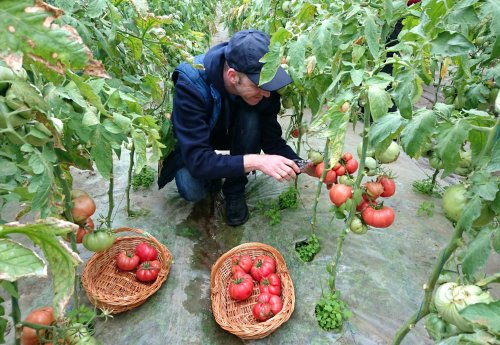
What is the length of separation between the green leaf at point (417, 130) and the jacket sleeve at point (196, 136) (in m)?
1.12

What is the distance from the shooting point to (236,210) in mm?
2303

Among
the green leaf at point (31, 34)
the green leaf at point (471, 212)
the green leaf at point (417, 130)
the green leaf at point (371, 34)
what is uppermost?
the green leaf at point (31, 34)

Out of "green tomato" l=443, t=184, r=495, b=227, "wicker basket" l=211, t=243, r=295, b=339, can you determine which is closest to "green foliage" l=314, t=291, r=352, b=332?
"wicker basket" l=211, t=243, r=295, b=339

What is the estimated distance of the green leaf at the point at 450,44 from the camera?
2.78 ft

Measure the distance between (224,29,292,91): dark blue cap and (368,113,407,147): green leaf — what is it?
0.83 meters

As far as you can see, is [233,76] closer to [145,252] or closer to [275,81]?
[275,81]

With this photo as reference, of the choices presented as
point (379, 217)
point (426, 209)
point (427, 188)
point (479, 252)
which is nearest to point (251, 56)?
point (379, 217)

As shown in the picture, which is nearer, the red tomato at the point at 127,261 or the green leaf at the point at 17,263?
the green leaf at the point at 17,263

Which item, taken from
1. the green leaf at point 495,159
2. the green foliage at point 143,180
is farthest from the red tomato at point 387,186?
the green foliage at point 143,180

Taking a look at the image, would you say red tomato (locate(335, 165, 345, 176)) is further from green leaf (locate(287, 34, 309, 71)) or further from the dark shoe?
the dark shoe

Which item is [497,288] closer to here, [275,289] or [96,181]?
[275,289]

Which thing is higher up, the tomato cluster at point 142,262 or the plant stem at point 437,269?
the plant stem at point 437,269

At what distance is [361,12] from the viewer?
4.11 feet

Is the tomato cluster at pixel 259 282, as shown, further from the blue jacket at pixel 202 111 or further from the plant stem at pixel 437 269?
the plant stem at pixel 437 269
